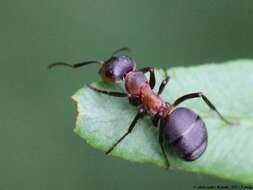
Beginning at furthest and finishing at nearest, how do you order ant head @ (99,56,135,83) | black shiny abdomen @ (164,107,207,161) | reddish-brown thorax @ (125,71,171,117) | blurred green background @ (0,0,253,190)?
blurred green background @ (0,0,253,190)
ant head @ (99,56,135,83)
reddish-brown thorax @ (125,71,171,117)
black shiny abdomen @ (164,107,207,161)

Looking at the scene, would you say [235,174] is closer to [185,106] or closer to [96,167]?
[185,106]

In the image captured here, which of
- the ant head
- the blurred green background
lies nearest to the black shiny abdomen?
the ant head

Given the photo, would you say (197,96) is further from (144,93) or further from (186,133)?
(144,93)

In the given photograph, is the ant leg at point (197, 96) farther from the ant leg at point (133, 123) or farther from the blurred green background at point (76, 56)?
the blurred green background at point (76, 56)

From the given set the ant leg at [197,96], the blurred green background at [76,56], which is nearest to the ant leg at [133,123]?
the ant leg at [197,96]

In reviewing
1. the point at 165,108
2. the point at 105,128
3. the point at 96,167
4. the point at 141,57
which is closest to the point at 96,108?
the point at 105,128

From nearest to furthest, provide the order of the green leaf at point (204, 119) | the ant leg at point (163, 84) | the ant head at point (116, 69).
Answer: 1. the green leaf at point (204, 119)
2. the ant leg at point (163, 84)
3. the ant head at point (116, 69)

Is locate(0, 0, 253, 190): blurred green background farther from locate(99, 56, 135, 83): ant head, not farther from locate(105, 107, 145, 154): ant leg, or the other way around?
locate(105, 107, 145, 154): ant leg
